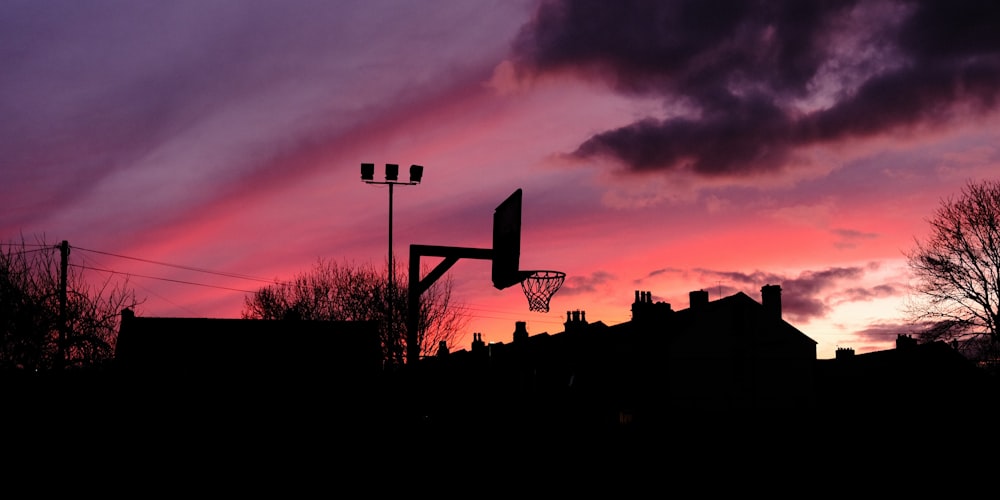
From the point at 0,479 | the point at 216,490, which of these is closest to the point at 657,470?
the point at 216,490

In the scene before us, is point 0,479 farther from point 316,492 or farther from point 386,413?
point 386,413

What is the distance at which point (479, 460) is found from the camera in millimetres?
29562

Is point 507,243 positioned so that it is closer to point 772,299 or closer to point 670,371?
point 670,371

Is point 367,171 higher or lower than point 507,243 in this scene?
higher

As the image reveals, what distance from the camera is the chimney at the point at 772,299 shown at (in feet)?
152

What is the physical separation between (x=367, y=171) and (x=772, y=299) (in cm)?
2213

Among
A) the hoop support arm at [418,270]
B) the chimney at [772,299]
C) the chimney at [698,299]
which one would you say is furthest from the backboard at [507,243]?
the chimney at [772,299]

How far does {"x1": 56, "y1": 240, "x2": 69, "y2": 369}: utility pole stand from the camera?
34531 millimetres

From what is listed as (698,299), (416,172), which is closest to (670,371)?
(698,299)

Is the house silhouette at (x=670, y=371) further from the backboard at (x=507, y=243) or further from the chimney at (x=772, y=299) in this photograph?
the backboard at (x=507, y=243)

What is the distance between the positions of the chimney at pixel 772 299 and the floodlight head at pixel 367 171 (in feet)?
70.2

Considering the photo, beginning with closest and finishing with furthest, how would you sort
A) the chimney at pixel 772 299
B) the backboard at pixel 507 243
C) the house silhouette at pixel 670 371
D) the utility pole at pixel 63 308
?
1. the backboard at pixel 507 243
2. the utility pole at pixel 63 308
3. the house silhouette at pixel 670 371
4. the chimney at pixel 772 299

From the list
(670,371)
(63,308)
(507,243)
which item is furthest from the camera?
(670,371)

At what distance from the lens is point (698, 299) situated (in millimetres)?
45656
